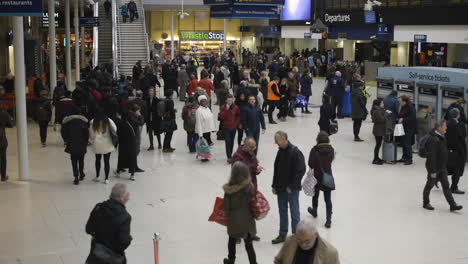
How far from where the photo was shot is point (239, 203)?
26.7ft

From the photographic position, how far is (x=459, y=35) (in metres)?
31.8

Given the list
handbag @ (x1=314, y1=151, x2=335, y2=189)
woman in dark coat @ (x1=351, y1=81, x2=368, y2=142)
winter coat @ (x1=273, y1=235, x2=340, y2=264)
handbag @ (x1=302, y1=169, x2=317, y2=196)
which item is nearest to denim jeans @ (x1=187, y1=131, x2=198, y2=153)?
woman in dark coat @ (x1=351, y1=81, x2=368, y2=142)

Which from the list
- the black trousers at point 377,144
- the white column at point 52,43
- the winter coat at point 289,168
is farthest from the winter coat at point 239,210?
the white column at point 52,43

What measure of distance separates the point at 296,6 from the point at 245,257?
40312 mm

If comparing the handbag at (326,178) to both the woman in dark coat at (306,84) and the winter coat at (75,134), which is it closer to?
the winter coat at (75,134)

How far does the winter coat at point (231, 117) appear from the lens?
1517 cm

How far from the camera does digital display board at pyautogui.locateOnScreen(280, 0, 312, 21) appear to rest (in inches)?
1839

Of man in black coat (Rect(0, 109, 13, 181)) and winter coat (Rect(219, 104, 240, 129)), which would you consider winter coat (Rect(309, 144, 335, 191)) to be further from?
man in black coat (Rect(0, 109, 13, 181))

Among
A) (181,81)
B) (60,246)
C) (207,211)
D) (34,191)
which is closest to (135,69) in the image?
(181,81)

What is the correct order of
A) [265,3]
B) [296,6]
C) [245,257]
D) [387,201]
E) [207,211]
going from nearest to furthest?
[245,257] → [207,211] → [387,201] → [265,3] → [296,6]

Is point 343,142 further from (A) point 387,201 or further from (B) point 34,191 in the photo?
(B) point 34,191

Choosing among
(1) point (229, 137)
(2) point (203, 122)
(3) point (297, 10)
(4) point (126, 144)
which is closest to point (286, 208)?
(4) point (126, 144)

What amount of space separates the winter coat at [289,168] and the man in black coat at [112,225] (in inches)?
119

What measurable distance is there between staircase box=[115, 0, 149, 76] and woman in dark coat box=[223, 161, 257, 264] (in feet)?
87.9
